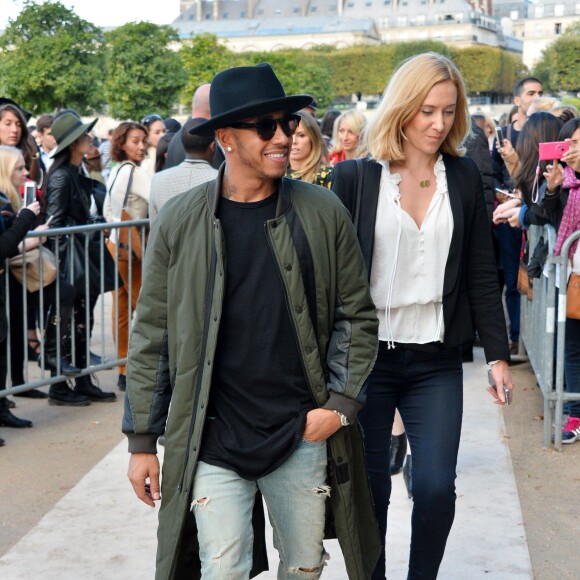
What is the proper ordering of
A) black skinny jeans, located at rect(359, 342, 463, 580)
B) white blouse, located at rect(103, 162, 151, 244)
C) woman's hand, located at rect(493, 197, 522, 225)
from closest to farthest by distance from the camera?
black skinny jeans, located at rect(359, 342, 463, 580) < woman's hand, located at rect(493, 197, 522, 225) < white blouse, located at rect(103, 162, 151, 244)

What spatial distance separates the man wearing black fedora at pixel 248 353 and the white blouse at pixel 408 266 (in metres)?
0.52

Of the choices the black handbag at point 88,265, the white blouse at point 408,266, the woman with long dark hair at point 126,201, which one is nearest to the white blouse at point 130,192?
the woman with long dark hair at point 126,201

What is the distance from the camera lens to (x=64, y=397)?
280 inches

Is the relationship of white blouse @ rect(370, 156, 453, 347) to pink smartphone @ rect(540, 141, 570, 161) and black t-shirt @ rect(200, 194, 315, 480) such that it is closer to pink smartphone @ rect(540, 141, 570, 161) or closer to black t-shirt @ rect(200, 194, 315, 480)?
black t-shirt @ rect(200, 194, 315, 480)

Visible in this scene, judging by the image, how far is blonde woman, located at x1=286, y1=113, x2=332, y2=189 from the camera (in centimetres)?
599

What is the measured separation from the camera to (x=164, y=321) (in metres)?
2.86

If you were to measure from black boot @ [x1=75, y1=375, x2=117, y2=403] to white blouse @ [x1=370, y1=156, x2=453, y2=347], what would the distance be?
4.15 m

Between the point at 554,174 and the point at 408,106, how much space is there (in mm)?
2736

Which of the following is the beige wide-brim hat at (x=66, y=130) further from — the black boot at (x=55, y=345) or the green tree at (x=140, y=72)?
the green tree at (x=140, y=72)

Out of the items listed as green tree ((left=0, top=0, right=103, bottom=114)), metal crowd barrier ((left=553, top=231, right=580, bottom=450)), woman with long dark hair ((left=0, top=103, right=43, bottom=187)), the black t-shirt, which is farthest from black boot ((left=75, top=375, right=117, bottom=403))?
green tree ((left=0, top=0, right=103, bottom=114))

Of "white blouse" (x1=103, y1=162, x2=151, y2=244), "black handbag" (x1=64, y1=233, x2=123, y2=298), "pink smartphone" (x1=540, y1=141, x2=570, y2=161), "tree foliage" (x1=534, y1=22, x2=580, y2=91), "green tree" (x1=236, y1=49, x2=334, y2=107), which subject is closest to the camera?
"pink smartphone" (x1=540, y1=141, x2=570, y2=161)

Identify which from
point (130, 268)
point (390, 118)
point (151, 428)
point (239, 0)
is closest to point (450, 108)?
point (390, 118)

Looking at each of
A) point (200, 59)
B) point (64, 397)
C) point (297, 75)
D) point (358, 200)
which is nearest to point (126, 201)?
point (64, 397)

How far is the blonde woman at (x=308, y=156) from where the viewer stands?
599 centimetres
